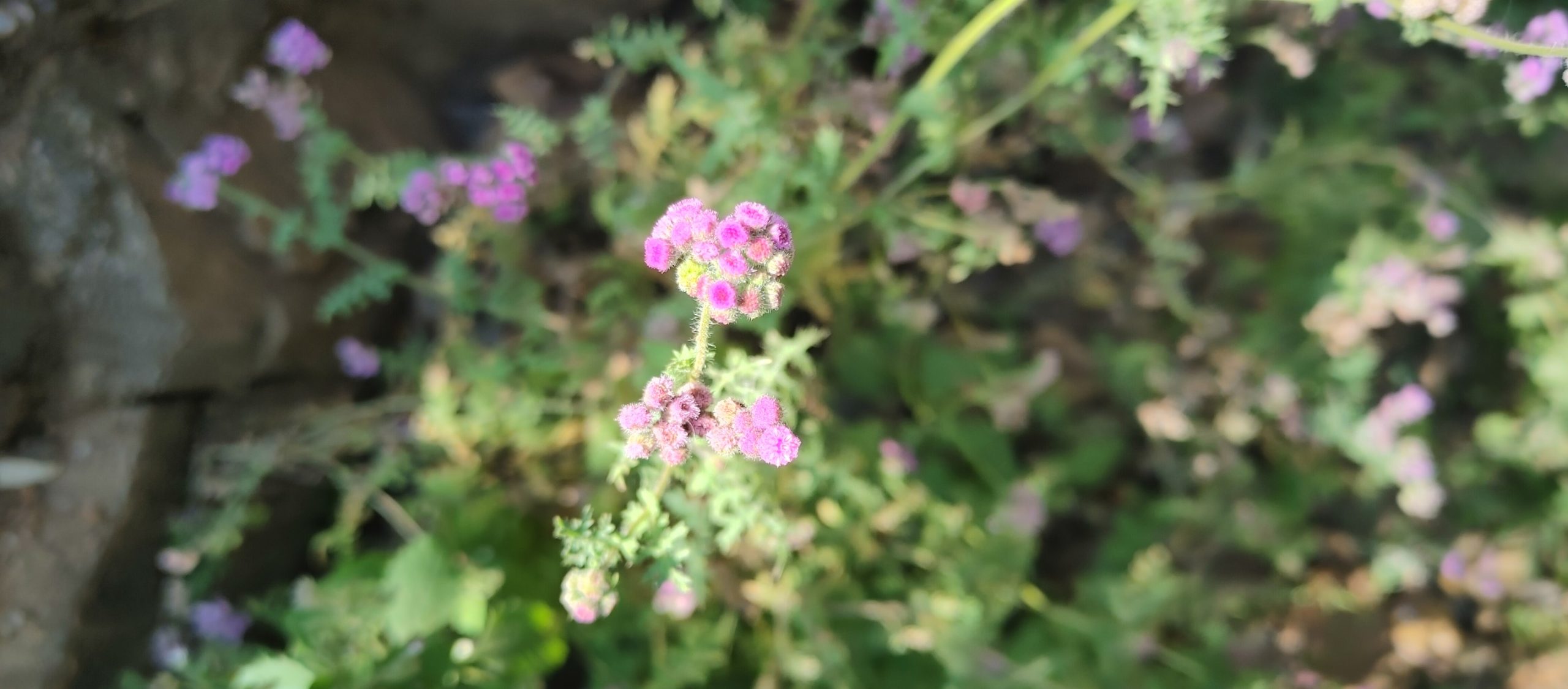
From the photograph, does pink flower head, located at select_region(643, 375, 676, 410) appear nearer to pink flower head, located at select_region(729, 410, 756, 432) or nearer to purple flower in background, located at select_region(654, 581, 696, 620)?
pink flower head, located at select_region(729, 410, 756, 432)

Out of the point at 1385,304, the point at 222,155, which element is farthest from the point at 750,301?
the point at 1385,304

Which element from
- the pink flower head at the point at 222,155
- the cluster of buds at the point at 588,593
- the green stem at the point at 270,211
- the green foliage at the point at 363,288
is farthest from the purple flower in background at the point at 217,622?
the cluster of buds at the point at 588,593

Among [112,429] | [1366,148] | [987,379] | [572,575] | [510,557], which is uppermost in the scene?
[1366,148]

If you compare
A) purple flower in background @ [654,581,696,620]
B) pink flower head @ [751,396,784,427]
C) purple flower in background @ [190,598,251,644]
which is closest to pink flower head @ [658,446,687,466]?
pink flower head @ [751,396,784,427]

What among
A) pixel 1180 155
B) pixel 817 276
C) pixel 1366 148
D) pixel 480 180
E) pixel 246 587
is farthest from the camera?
pixel 1180 155

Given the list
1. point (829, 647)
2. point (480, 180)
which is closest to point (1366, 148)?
point (829, 647)

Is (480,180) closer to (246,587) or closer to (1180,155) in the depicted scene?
(246,587)

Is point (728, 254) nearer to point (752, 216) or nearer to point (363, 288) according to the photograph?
point (752, 216)
